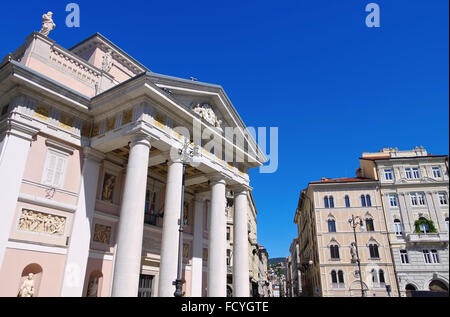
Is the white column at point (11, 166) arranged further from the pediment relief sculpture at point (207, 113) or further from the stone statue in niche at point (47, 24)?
the pediment relief sculpture at point (207, 113)

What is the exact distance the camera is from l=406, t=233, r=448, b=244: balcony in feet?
116

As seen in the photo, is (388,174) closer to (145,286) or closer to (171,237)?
(145,286)

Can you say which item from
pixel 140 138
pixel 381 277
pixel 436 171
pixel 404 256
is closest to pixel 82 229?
pixel 140 138

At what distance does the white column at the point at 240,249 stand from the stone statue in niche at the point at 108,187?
7312mm

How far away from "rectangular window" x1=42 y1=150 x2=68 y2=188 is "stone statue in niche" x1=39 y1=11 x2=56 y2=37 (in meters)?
6.10

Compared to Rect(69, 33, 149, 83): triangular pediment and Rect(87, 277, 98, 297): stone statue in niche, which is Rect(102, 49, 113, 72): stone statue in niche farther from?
Rect(87, 277, 98, 297): stone statue in niche

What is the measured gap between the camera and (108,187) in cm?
1585

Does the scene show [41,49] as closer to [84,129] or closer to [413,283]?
[84,129]

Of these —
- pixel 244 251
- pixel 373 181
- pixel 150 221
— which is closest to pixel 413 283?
pixel 373 181

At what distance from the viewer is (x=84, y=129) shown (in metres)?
15.1

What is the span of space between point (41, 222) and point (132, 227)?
389 centimetres

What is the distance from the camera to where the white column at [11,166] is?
1152 cm

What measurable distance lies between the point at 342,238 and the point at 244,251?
2514 cm
